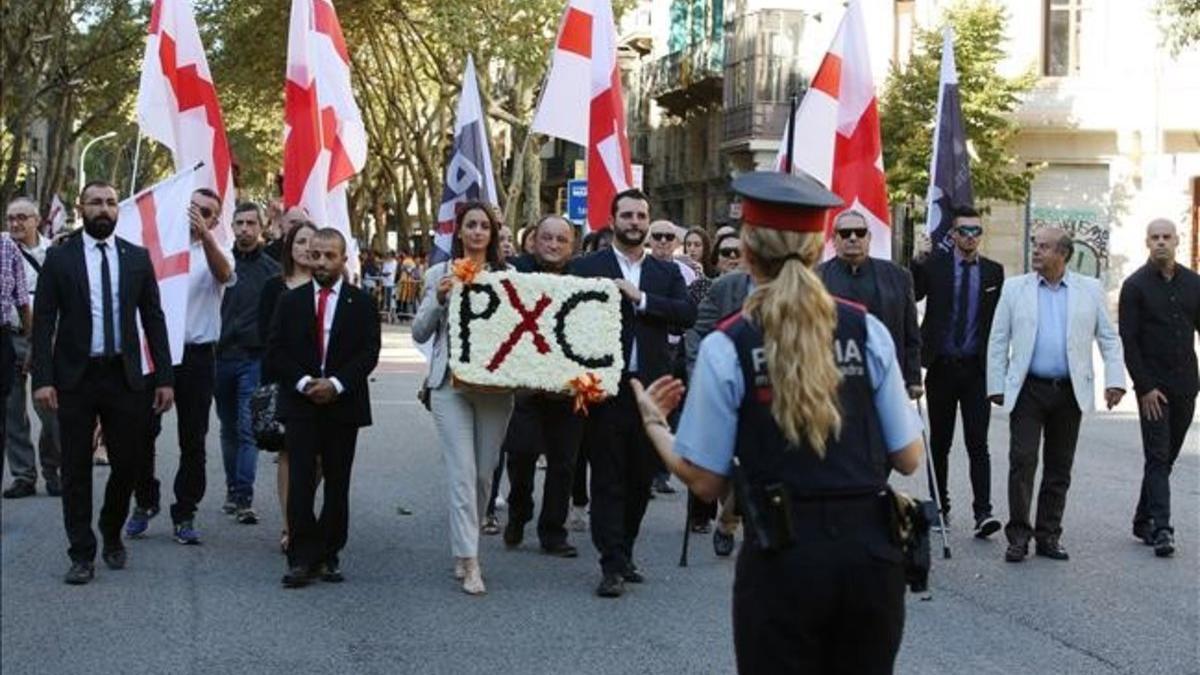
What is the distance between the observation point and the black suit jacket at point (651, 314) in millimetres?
9188

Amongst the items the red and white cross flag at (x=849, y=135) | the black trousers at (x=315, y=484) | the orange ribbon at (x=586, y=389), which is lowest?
the black trousers at (x=315, y=484)

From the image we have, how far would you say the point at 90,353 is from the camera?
8.82 meters

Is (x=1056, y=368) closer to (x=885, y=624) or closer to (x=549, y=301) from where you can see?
(x=549, y=301)

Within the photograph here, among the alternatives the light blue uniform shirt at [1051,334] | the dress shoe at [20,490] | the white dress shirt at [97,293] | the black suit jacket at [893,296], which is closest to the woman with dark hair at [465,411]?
the white dress shirt at [97,293]

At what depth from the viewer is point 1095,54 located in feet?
136

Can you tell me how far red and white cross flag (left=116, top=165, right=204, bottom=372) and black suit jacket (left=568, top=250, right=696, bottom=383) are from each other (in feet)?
7.04

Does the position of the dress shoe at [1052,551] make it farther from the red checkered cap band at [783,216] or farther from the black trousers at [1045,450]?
the red checkered cap band at [783,216]

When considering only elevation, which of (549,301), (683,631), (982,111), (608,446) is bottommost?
(683,631)

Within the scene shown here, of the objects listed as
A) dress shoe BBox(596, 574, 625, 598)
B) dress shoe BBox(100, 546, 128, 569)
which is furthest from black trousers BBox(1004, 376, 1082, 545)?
dress shoe BBox(100, 546, 128, 569)

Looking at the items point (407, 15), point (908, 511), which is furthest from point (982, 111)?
point (908, 511)

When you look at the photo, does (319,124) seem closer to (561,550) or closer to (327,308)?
(327,308)

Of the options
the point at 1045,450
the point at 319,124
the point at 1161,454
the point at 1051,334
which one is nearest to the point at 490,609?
the point at 1045,450

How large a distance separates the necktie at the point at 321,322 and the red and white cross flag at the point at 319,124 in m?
3.63

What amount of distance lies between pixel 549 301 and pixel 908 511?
485 cm
